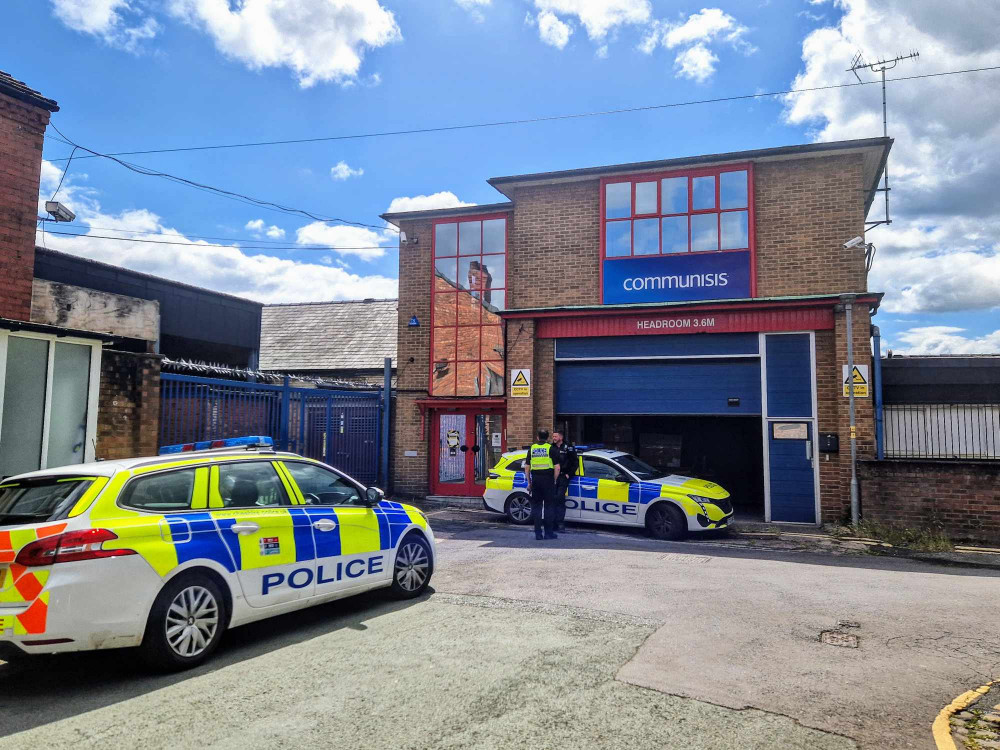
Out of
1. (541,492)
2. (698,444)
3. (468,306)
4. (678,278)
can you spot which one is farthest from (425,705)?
(698,444)

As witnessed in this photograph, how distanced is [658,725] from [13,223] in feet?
37.6

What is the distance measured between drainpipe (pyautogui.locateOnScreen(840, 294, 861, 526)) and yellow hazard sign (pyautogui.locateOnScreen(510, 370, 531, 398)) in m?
6.00

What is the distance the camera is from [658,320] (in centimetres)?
1422

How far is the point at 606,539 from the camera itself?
11062 millimetres

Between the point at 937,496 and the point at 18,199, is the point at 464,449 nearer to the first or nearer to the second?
the point at 937,496

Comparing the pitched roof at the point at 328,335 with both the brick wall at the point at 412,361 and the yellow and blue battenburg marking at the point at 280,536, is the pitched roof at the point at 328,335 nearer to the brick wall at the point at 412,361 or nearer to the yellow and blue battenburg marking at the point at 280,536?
the brick wall at the point at 412,361

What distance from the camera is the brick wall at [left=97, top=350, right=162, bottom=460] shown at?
9.58 meters

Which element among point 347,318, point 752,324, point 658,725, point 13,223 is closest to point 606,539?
point 752,324

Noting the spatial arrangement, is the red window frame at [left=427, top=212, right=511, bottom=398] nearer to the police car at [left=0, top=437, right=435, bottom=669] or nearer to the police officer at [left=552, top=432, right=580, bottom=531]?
the police officer at [left=552, top=432, right=580, bottom=531]

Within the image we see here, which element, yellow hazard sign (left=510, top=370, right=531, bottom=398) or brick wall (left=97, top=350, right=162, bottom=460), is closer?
brick wall (left=97, top=350, right=162, bottom=460)

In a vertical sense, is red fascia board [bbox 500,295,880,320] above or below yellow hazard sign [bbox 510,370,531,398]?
above

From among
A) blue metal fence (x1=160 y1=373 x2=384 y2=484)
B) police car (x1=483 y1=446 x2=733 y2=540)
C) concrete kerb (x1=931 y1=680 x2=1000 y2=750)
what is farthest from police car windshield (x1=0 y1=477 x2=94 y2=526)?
police car (x1=483 y1=446 x2=733 y2=540)

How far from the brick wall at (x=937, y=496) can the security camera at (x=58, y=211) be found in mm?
16107

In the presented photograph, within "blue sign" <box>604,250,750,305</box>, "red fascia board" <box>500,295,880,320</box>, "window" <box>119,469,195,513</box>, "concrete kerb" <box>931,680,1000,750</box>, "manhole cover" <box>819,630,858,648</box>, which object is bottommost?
"concrete kerb" <box>931,680,1000,750</box>
